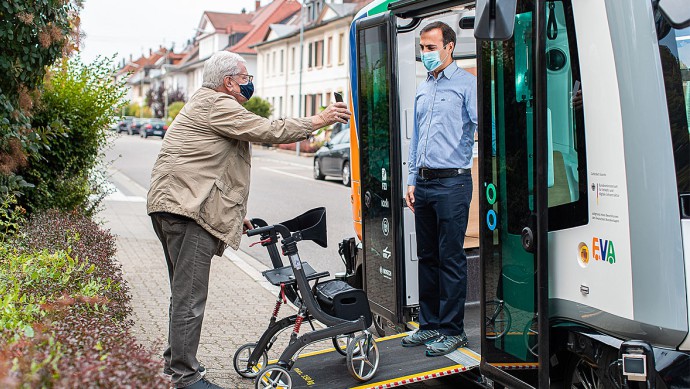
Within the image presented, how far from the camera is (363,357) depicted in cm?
529

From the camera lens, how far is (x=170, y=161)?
5.21 meters

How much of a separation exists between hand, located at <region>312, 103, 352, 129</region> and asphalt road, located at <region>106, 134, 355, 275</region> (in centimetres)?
590

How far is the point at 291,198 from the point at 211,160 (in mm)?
15146

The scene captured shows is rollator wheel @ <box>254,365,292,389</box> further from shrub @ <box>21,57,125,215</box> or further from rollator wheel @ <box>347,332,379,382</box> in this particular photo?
shrub @ <box>21,57,125,215</box>

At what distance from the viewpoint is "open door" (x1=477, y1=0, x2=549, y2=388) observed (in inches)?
172

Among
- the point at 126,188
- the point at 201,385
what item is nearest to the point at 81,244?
the point at 201,385

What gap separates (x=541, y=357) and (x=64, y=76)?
301 inches

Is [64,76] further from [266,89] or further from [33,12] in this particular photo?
[266,89]

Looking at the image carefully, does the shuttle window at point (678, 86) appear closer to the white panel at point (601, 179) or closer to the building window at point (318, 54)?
the white panel at point (601, 179)

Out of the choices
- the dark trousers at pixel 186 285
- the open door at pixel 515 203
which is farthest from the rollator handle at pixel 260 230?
the open door at pixel 515 203

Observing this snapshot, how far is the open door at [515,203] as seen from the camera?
436 centimetres

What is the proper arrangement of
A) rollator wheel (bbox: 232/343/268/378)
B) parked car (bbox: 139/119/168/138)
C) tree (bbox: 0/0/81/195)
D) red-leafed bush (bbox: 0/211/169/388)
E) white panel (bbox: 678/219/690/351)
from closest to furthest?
red-leafed bush (bbox: 0/211/169/388), white panel (bbox: 678/219/690/351), rollator wheel (bbox: 232/343/268/378), tree (bbox: 0/0/81/195), parked car (bbox: 139/119/168/138)

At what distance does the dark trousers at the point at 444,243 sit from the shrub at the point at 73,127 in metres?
5.22

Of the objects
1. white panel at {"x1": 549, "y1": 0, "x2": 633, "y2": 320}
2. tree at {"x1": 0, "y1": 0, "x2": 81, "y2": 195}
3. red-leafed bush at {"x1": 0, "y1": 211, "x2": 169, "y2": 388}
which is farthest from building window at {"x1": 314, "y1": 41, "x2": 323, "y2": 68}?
white panel at {"x1": 549, "y1": 0, "x2": 633, "y2": 320}
